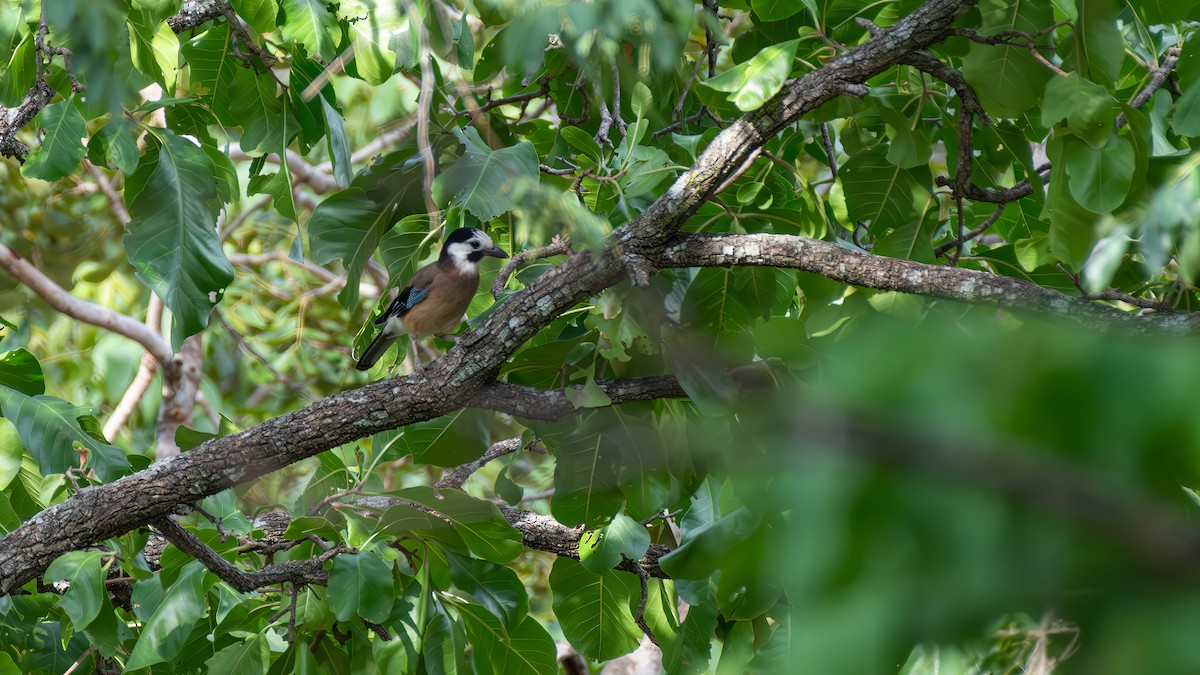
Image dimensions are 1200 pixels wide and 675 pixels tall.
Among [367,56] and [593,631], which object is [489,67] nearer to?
[367,56]

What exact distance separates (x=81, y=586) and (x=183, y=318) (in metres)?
0.71

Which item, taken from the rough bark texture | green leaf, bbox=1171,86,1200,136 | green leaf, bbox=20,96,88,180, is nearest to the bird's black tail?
the rough bark texture

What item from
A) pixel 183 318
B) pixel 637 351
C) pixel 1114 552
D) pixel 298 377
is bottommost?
pixel 298 377

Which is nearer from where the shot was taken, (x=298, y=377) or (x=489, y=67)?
(x=489, y=67)

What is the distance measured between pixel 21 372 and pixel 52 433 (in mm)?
372

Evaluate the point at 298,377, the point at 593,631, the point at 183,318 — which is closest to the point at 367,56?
the point at 183,318

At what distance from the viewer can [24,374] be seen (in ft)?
10.4

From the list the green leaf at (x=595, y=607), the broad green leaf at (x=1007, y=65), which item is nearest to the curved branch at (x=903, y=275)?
the broad green leaf at (x=1007, y=65)

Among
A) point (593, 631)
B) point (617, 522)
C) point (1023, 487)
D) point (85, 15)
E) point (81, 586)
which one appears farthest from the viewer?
point (593, 631)

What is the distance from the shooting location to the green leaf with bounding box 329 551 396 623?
2.55 metres

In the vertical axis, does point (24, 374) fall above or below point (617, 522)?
above

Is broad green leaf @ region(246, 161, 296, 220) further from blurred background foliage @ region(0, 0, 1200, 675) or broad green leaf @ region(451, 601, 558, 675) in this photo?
broad green leaf @ region(451, 601, 558, 675)

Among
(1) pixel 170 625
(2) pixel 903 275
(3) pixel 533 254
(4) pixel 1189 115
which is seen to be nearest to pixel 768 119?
(2) pixel 903 275

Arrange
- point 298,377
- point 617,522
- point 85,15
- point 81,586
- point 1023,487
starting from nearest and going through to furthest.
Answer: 1. point 1023,487
2. point 85,15
3. point 81,586
4. point 617,522
5. point 298,377
